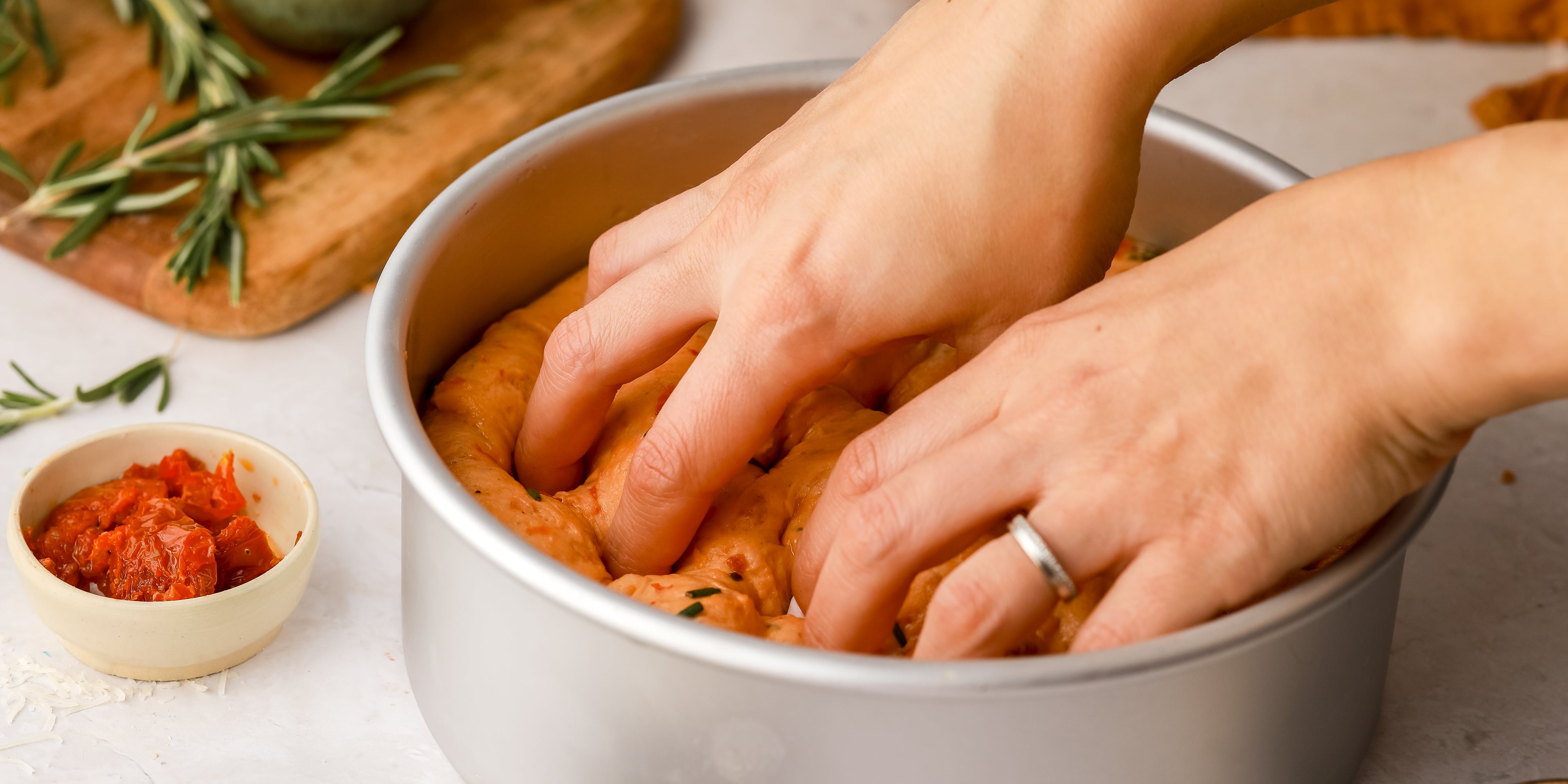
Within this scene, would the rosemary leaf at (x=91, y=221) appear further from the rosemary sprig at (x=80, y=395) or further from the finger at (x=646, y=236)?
the finger at (x=646, y=236)

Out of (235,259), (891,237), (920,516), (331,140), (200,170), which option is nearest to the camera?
(920,516)

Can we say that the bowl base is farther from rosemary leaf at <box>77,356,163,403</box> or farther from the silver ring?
the silver ring

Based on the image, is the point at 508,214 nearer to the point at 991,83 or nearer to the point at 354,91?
the point at 991,83

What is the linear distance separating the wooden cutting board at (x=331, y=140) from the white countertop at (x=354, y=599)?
70mm

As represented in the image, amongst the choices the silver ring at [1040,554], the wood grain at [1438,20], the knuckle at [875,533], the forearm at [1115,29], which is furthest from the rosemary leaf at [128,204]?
the wood grain at [1438,20]

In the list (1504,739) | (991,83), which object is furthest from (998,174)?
A: (1504,739)

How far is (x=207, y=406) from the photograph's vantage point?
1874 millimetres

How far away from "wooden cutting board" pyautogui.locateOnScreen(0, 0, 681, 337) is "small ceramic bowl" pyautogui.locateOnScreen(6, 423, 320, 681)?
456 millimetres

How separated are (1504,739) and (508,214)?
1.29m

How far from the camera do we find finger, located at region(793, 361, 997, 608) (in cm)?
114

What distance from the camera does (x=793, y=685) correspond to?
1.00m

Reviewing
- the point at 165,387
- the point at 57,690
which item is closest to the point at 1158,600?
the point at 57,690

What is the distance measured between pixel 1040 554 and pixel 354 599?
0.93m

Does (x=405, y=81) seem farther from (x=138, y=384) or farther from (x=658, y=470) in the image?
(x=658, y=470)
